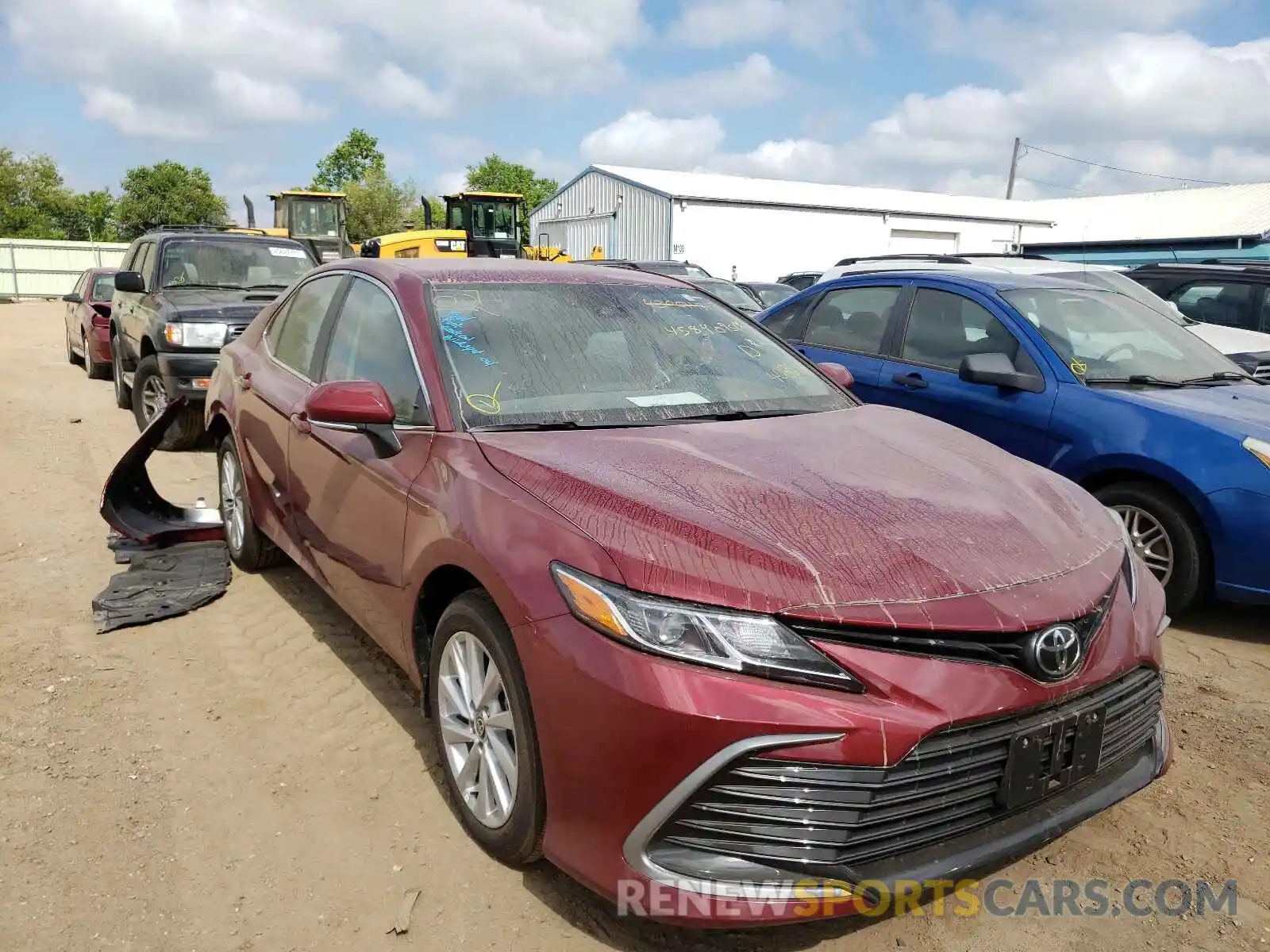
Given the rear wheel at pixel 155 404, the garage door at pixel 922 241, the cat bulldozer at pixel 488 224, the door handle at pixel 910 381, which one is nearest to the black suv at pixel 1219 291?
the door handle at pixel 910 381

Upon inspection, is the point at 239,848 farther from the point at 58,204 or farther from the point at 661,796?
the point at 58,204

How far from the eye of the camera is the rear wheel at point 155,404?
7512 mm

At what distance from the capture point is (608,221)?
31.3m

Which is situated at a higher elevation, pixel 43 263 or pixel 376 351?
pixel 43 263

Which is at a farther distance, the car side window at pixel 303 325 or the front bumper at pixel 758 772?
the car side window at pixel 303 325

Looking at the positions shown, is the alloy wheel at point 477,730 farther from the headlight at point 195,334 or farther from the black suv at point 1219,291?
the black suv at point 1219,291

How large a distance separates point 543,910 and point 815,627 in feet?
3.61

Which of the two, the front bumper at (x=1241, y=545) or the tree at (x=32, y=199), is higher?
the tree at (x=32, y=199)

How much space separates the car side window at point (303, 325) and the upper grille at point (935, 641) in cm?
269

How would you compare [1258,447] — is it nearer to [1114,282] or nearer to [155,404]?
[1114,282]

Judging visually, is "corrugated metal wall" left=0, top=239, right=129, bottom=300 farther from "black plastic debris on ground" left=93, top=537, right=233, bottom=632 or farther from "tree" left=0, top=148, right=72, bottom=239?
"black plastic debris on ground" left=93, top=537, right=233, bottom=632

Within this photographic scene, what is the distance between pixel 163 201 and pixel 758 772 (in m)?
70.4

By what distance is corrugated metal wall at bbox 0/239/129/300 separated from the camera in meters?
37.8

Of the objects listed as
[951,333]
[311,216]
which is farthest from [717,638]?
[311,216]
